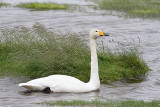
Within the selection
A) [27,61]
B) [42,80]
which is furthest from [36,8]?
[42,80]

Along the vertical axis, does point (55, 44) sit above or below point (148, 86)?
above

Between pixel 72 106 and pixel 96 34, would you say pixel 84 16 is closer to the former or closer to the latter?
pixel 96 34

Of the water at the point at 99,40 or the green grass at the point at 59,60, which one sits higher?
the green grass at the point at 59,60

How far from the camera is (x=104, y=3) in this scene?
141 ft

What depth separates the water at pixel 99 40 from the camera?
38.8 feet

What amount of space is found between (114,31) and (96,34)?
1739 cm

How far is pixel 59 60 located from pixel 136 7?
91.2ft

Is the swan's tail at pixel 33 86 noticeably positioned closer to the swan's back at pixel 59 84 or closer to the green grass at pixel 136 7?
the swan's back at pixel 59 84

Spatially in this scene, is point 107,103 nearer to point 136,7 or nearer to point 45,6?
point 136,7

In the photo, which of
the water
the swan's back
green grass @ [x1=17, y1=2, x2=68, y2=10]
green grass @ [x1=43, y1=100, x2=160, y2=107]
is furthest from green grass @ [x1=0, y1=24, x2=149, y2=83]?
green grass @ [x1=17, y1=2, x2=68, y2=10]

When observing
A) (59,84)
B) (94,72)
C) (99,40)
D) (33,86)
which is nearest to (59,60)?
(94,72)

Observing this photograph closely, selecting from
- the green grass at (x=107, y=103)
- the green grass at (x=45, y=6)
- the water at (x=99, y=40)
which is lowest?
the water at (x=99, y=40)

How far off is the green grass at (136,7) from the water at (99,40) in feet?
6.72

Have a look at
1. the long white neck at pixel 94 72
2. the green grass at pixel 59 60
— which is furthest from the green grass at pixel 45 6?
the long white neck at pixel 94 72
